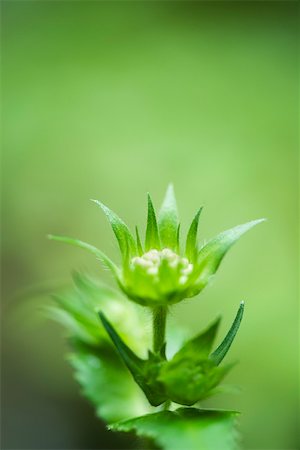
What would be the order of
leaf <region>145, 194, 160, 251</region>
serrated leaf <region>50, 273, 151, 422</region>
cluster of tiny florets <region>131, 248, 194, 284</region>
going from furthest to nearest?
serrated leaf <region>50, 273, 151, 422</region>, leaf <region>145, 194, 160, 251</region>, cluster of tiny florets <region>131, 248, 194, 284</region>

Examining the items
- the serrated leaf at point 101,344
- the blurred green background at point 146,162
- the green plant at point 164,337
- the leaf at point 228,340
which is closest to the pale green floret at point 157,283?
the green plant at point 164,337

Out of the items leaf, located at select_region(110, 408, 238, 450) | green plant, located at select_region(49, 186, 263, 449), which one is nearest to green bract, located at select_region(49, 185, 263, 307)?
green plant, located at select_region(49, 186, 263, 449)

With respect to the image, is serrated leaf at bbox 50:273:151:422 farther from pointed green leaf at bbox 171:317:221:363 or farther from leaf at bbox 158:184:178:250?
pointed green leaf at bbox 171:317:221:363

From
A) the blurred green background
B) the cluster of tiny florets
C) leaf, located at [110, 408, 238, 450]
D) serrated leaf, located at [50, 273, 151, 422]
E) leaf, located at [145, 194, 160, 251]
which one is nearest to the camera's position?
leaf, located at [110, 408, 238, 450]

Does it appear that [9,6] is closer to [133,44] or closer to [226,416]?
[133,44]

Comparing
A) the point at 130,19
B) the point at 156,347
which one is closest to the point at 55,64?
the point at 130,19

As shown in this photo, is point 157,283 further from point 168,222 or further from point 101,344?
point 101,344

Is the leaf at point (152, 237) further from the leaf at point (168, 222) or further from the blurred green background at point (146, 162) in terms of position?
the blurred green background at point (146, 162)
